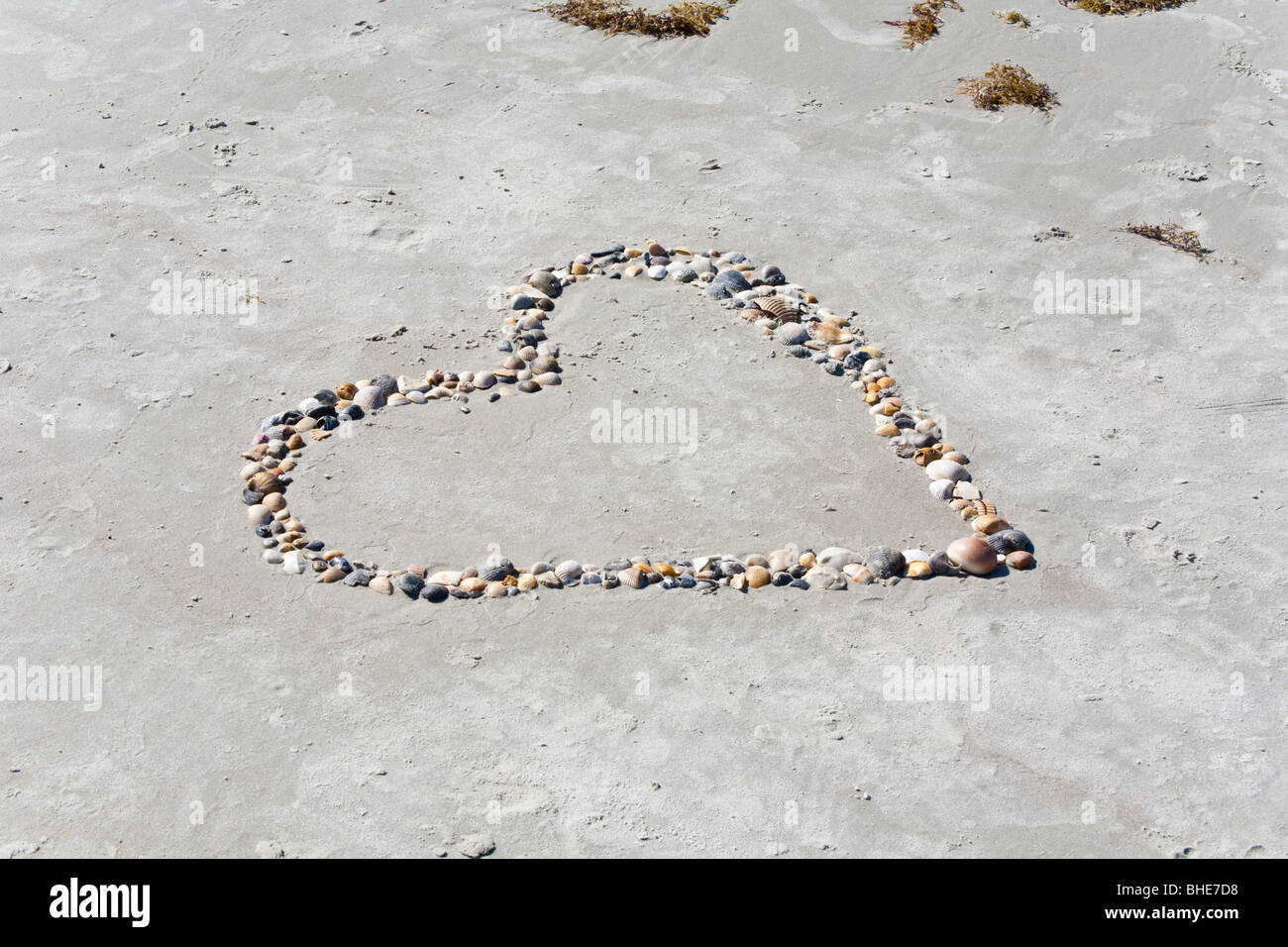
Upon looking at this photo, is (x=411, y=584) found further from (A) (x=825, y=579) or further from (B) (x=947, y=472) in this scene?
(B) (x=947, y=472)

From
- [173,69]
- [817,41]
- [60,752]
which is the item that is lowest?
[60,752]

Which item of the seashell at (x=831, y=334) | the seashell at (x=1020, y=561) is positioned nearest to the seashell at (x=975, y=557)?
the seashell at (x=1020, y=561)

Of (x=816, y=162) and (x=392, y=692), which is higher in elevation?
(x=816, y=162)

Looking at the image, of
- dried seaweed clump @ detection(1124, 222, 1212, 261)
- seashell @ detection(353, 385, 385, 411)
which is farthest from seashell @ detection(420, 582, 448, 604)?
dried seaweed clump @ detection(1124, 222, 1212, 261)

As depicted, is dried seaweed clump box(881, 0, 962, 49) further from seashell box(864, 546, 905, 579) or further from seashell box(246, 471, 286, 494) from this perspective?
seashell box(246, 471, 286, 494)

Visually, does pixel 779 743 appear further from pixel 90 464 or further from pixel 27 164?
pixel 27 164

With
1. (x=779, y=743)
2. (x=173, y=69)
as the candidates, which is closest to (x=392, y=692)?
(x=779, y=743)
